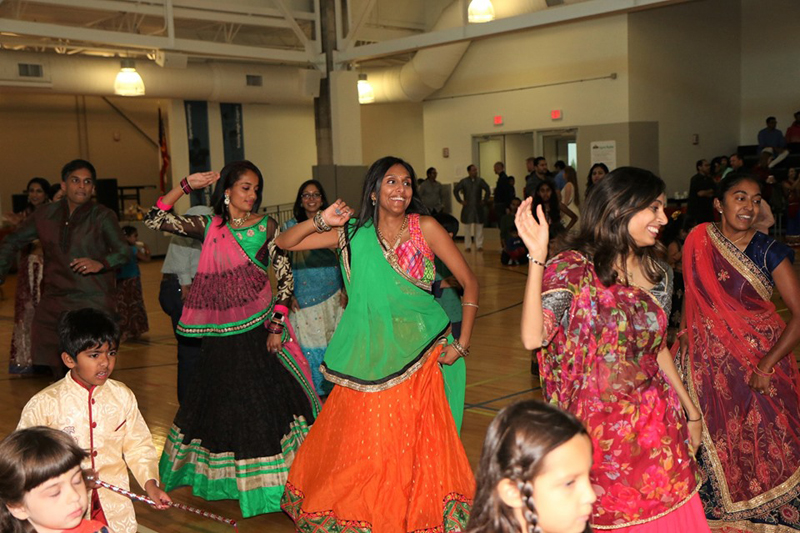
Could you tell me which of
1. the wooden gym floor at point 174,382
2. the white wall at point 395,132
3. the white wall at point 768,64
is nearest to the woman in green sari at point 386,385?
the wooden gym floor at point 174,382

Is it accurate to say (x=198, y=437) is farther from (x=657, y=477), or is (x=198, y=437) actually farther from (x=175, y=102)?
(x=175, y=102)

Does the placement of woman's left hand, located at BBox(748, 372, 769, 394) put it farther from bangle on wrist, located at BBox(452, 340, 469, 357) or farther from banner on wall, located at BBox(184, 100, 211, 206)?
banner on wall, located at BBox(184, 100, 211, 206)

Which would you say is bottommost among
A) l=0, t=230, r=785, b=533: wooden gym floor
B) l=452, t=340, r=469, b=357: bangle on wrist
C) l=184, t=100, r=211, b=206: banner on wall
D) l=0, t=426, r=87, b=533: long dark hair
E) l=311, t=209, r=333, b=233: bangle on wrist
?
l=0, t=230, r=785, b=533: wooden gym floor

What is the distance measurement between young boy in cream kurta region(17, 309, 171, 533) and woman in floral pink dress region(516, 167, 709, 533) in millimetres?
1349

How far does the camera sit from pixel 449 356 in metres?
3.51

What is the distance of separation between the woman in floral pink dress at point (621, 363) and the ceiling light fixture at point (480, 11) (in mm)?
9219

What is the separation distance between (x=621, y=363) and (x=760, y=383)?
4.13 feet

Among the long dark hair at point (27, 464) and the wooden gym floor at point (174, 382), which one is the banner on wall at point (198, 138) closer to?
the wooden gym floor at point (174, 382)

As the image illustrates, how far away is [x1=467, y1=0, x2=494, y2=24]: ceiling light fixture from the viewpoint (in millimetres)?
11258

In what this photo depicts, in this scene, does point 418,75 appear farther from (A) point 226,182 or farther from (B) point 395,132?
(A) point 226,182

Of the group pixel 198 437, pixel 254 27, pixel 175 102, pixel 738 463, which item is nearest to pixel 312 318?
pixel 198 437

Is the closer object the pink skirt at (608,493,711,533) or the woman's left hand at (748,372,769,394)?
Result: the pink skirt at (608,493,711,533)

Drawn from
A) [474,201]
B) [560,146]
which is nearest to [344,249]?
[474,201]

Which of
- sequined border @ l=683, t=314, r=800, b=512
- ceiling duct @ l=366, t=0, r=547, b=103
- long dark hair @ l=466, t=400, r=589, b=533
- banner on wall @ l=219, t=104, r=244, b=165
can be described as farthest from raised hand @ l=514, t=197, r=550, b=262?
banner on wall @ l=219, t=104, r=244, b=165
